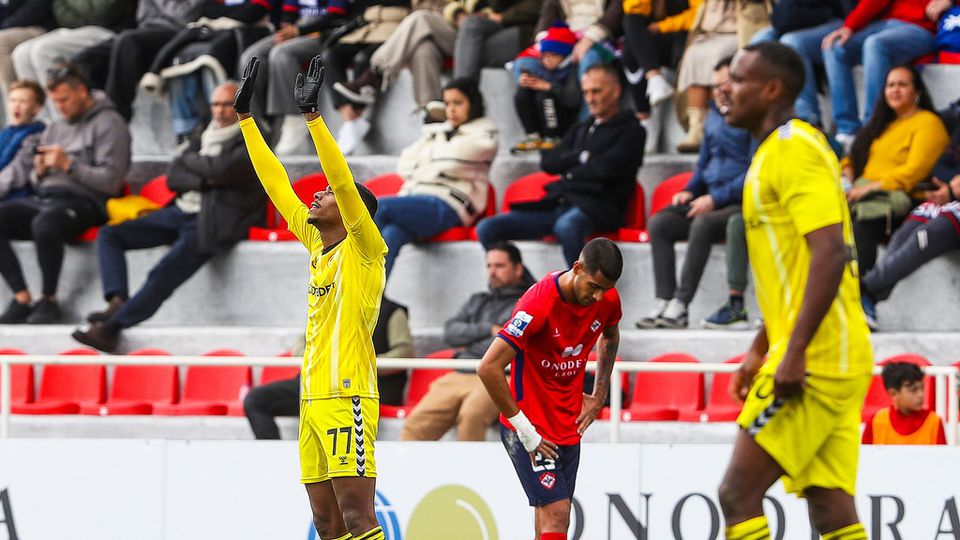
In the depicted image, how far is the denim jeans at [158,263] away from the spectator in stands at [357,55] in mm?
1639

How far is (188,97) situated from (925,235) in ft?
20.8

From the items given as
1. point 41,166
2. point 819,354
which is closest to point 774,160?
point 819,354

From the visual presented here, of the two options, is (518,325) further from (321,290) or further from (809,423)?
(809,423)

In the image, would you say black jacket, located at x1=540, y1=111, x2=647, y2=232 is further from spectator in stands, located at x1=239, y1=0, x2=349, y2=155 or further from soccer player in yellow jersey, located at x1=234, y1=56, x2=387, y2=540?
soccer player in yellow jersey, located at x1=234, y1=56, x2=387, y2=540

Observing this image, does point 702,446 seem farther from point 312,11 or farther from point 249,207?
point 312,11

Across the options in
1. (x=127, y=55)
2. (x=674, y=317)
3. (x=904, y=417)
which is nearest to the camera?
(x=904, y=417)

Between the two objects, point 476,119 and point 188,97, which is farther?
point 188,97

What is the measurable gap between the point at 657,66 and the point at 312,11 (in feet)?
10.6

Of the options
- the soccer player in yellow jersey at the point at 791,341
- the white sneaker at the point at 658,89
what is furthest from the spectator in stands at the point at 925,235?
the soccer player in yellow jersey at the point at 791,341

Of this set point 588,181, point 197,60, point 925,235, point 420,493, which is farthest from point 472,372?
point 197,60

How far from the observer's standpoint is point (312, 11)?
12.9 meters

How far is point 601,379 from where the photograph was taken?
659cm

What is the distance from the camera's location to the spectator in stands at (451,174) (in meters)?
10.5

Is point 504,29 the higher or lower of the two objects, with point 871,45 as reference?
higher
